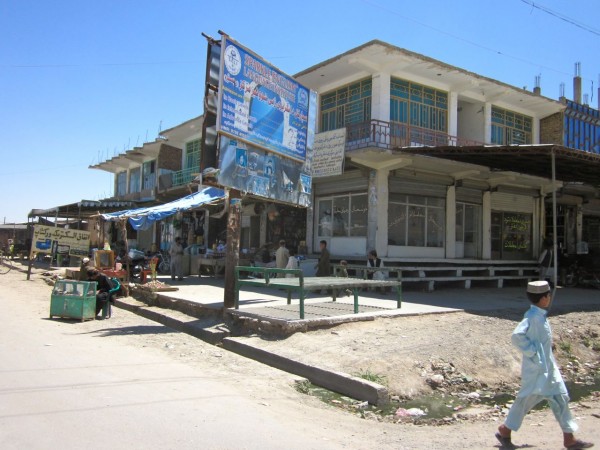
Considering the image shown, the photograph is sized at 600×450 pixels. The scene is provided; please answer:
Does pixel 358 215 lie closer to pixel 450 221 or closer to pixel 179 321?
pixel 450 221

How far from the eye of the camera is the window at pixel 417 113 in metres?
15.8

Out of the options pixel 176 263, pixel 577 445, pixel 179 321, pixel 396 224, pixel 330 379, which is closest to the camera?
pixel 577 445

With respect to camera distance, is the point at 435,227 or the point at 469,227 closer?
the point at 435,227

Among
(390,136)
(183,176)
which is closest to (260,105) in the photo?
(390,136)

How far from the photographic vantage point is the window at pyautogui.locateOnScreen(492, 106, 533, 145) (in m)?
18.9

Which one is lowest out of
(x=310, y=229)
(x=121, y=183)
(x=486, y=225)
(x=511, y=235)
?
(x=310, y=229)

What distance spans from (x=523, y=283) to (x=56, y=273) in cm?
1897

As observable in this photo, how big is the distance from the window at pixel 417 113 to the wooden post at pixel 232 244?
7.55 meters

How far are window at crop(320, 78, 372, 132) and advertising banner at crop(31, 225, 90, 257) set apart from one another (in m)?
11.6

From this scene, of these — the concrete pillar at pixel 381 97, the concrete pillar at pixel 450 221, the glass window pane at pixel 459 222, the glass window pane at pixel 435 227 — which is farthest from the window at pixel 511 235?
the concrete pillar at pixel 381 97

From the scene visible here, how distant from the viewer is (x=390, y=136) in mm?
15203

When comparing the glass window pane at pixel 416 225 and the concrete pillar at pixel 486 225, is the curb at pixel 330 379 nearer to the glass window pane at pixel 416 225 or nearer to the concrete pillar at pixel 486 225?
the glass window pane at pixel 416 225

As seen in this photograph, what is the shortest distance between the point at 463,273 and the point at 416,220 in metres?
2.81

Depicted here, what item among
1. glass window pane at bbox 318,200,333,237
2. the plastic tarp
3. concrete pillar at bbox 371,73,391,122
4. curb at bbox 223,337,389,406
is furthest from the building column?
curb at bbox 223,337,389,406
